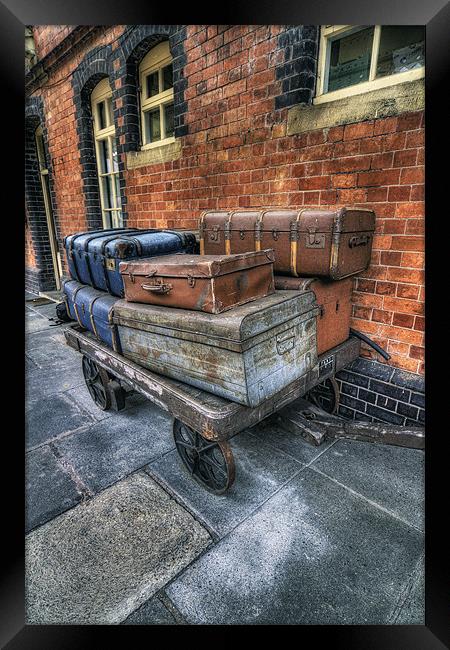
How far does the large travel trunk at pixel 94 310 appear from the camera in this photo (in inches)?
109

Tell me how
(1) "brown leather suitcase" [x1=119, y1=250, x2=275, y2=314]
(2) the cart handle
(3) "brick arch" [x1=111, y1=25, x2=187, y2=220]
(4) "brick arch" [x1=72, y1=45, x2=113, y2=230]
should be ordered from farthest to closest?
(4) "brick arch" [x1=72, y1=45, x2=113, y2=230]
(3) "brick arch" [x1=111, y1=25, x2=187, y2=220]
(2) the cart handle
(1) "brown leather suitcase" [x1=119, y1=250, x2=275, y2=314]

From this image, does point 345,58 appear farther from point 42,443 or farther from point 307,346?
point 42,443

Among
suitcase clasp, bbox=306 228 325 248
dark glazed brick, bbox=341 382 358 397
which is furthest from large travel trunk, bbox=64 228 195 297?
dark glazed brick, bbox=341 382 358 397

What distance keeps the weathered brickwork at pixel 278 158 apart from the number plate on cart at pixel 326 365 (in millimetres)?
460

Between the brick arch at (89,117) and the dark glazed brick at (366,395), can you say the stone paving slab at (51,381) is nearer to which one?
the dark glazed brick at (366,395)

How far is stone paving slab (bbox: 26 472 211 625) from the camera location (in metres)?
1.58

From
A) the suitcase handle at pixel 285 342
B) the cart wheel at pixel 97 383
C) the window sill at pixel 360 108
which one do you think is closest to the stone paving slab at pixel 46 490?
the cart wheel at pixel 97 383

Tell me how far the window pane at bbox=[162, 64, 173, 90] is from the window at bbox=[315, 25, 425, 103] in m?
2.27

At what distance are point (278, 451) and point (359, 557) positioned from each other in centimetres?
92

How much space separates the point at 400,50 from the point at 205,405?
2828 millimetres

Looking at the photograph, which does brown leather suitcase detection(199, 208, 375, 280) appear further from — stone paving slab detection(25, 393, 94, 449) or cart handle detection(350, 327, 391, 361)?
stone paving slab detection(25, 393, 94, 449)

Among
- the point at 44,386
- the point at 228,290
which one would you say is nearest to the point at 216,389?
the point at 228,290

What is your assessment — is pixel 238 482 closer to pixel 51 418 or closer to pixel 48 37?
pixel 51 418
